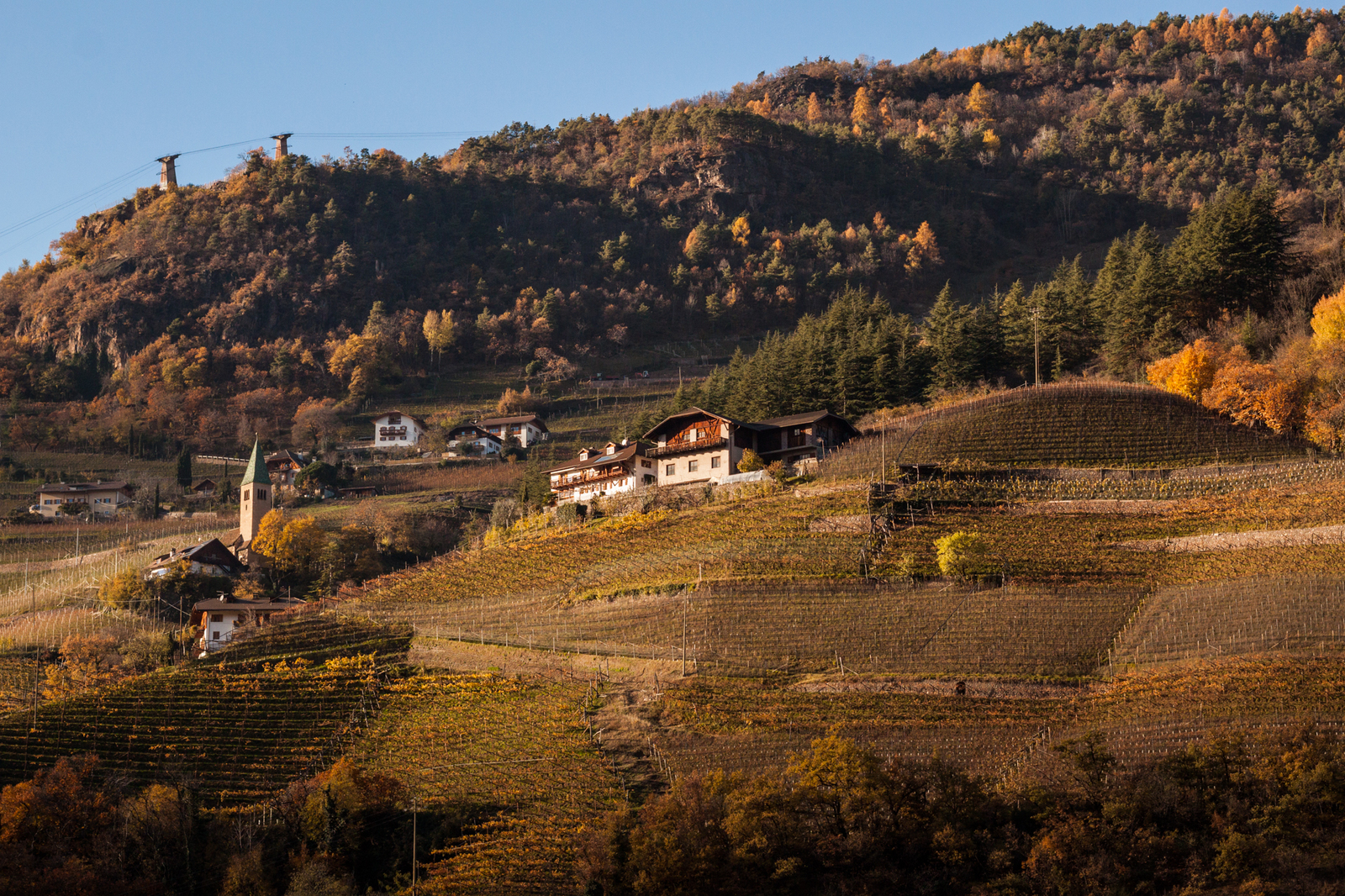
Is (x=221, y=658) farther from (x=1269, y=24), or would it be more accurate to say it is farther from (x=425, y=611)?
(x=1269, y=24)

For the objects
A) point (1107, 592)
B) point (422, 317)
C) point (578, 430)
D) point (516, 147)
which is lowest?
point (1107, 592)

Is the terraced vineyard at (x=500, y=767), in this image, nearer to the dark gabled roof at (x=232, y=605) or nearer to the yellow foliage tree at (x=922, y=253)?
the dark gabled roof at (x=232, y=605)

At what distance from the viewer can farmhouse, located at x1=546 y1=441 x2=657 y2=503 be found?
7331 centimetres

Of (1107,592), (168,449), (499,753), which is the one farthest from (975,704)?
(168,449)

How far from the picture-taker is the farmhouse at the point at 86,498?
94.1 meters

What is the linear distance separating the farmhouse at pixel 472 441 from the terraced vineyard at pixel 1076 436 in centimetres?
4594

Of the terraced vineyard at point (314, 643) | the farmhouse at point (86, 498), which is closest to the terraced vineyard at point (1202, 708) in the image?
the terraced vineyard at point (314, 643)

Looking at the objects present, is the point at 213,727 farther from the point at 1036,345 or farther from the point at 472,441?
the point at 472,441

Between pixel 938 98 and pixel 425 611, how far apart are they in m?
159

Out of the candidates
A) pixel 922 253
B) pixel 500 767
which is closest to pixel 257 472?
pixel 500 767

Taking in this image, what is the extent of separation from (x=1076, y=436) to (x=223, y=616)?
4537 centimetres

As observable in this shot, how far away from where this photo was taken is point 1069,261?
476ft

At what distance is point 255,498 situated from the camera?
277 ft

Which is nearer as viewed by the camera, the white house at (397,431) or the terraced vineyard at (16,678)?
the terraced vineyard at (16,678)
